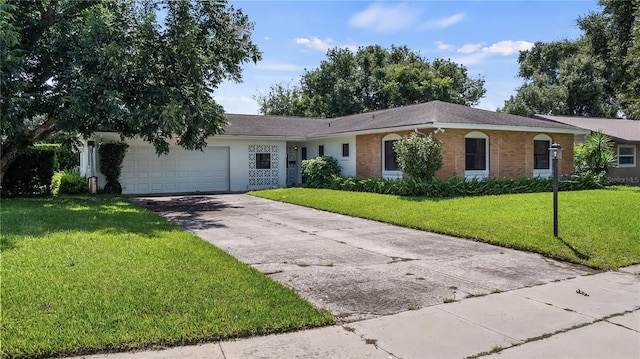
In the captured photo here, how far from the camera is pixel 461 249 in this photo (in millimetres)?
7902

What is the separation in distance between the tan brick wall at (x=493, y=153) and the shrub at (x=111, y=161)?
10.3 meters

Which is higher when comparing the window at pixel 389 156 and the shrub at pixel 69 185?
the window at pixel 389 156

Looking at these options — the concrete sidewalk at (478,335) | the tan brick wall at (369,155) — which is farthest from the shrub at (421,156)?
the concrete sidewalk at (478,335)

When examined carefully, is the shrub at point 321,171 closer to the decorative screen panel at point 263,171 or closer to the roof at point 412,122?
the roof at point 412,122

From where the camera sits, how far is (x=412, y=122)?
16.6m

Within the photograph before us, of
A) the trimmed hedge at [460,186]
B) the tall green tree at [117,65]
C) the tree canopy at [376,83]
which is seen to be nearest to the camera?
the tall green tree at [117,65]

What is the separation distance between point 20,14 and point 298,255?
43.7ft

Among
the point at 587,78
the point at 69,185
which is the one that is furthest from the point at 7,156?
the point at 587,78

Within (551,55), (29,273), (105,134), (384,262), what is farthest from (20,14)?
(551,55)

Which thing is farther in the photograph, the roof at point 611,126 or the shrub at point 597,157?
the roof at point 611,126

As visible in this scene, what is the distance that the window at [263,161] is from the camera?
2223 cm

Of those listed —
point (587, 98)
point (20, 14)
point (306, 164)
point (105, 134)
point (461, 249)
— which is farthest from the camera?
point (587, 98)

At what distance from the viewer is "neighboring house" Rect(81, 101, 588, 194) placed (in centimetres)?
1698

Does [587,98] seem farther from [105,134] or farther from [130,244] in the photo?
[130,244]
